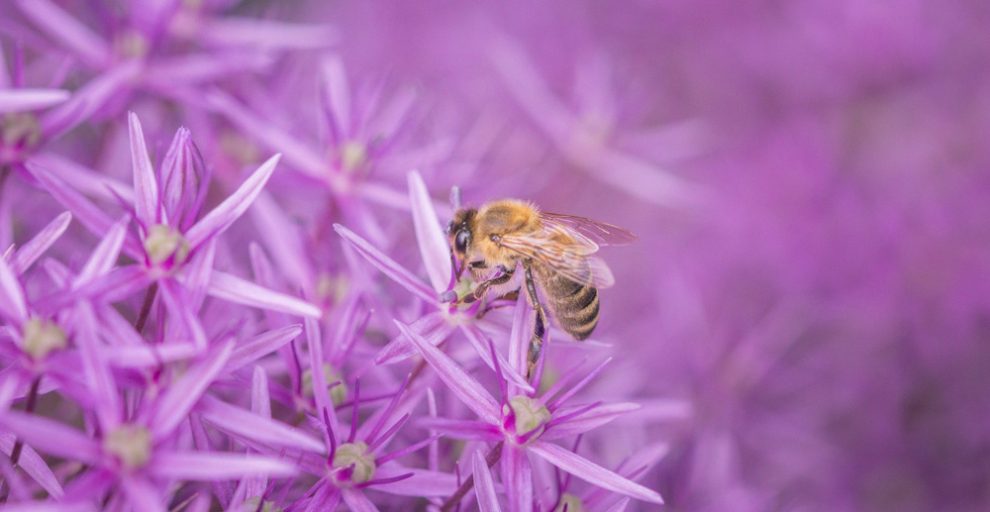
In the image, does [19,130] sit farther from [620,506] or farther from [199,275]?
[620,506]

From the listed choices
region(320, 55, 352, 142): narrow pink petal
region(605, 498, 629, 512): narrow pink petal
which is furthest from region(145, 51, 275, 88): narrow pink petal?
region(605, 498, 629, 512): narrow pink petal

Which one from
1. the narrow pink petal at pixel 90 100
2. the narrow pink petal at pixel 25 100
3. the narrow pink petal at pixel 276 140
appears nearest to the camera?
the narrow pink petal at pixel 25 100

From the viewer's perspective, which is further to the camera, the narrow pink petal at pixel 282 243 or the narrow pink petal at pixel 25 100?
the narrow pink petal at pixel 282 243

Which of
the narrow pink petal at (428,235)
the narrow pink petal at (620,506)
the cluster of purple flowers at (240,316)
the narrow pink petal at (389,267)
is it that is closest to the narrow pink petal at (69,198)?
the cluster of purple flowers at (240,316)

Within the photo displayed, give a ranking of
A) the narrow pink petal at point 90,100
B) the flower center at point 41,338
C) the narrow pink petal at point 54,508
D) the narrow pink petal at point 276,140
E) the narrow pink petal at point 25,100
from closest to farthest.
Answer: the narrow pink petal at point 54,508
the flower center at point 41,338
the narrow pink petal at point 25,100
the narrow pink petal at point 90,100
the narrow pink petal at point 276,140

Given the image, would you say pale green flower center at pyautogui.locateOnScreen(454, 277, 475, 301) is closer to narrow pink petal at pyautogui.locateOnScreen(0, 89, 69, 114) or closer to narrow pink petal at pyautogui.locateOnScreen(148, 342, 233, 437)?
narrow pink petal at pyautogui.locateOnScreen(148, 342, 233, 437)

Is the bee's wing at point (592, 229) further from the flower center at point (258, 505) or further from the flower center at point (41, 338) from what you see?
the flower center at point (41, 338)
